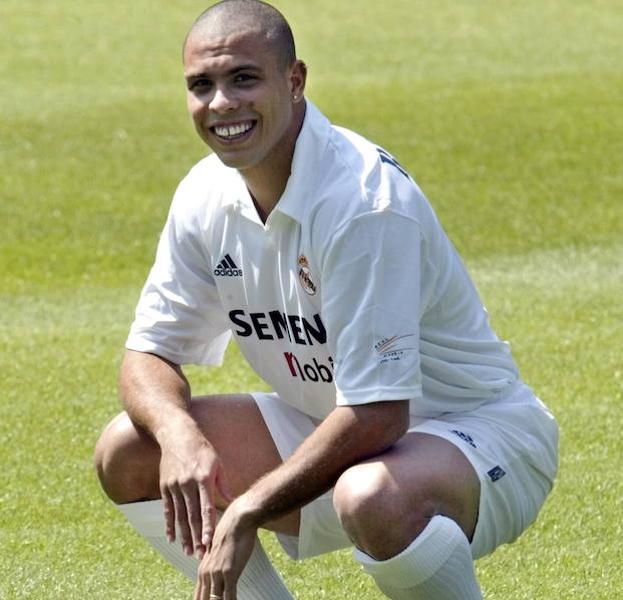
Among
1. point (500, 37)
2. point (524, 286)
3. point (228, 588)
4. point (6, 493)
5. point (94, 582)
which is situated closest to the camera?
point (228, 588)

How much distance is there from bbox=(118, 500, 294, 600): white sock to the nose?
1.00m

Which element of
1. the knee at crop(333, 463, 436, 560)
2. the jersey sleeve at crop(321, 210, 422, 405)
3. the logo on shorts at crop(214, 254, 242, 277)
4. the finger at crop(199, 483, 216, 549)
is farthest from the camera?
the logo on shorts at crop(214, 254, 242, 277)

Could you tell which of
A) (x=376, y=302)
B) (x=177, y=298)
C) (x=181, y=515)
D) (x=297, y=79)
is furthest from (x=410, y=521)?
(x=297, y=79)

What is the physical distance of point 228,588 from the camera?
3.65 m

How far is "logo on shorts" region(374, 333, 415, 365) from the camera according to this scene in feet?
12.1

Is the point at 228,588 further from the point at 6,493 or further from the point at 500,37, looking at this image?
the point at 500,37

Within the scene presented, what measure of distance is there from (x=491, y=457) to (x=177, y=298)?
2.99 feet

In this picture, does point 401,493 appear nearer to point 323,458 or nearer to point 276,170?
point 323,458

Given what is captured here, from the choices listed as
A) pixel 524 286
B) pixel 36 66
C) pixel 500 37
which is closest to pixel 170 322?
pixel 524 286

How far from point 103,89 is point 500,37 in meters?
4.85

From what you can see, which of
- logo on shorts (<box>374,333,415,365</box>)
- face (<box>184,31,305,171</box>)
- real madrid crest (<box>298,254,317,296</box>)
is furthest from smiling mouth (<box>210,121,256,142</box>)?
logo on shorts (<box>374,333,415,365</box>)

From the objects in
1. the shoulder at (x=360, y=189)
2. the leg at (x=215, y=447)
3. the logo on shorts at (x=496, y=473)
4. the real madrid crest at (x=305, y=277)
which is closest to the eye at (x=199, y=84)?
the shoulder at (x=360, y=189)

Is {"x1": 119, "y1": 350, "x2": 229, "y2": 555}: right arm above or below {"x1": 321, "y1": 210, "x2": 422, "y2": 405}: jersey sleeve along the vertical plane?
below

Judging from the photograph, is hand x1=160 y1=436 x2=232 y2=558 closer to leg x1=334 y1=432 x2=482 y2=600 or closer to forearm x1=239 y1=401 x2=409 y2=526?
forearm x1=239 y1=401 x2=409 y2=526
